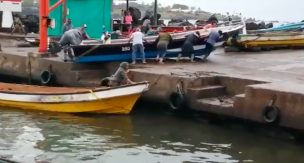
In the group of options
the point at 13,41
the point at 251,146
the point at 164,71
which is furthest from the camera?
the point at 13,41

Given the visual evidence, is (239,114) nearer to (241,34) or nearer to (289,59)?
(289,59)

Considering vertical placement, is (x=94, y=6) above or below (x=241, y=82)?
above

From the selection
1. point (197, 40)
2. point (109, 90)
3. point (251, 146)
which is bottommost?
point (251, 146)

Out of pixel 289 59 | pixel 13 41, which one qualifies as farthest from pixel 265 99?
pixel 13 41

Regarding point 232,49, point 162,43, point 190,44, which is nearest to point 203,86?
point 162,43

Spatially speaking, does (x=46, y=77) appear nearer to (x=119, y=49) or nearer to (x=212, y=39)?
(x=119, y=49)

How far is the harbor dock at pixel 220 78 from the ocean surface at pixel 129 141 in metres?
0.67

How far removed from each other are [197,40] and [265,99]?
679 centimetres

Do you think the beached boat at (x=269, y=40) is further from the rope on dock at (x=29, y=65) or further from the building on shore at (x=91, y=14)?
the rope on dock at (x=29, y=65)

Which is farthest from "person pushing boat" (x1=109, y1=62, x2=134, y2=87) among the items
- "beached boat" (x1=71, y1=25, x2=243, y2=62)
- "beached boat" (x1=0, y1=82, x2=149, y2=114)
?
"beached boat" (x1=71, y1=25, x2=243, y2=62)

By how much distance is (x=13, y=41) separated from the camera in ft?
83.5

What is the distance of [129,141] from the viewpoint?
13.2 meters

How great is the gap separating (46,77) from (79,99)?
4298 millimetres

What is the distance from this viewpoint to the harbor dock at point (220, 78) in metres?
13.3
